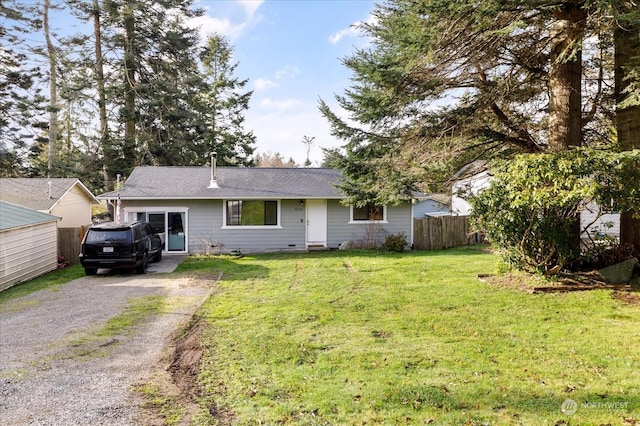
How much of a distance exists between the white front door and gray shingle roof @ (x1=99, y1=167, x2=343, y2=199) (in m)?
0.59

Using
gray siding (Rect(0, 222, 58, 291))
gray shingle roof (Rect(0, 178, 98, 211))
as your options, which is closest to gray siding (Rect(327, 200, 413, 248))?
gray siding (Rect(0, 222, 58, 291))

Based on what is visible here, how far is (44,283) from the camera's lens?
1062 cm

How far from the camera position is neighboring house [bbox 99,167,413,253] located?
15.6 metres

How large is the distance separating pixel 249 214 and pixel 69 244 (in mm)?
6755

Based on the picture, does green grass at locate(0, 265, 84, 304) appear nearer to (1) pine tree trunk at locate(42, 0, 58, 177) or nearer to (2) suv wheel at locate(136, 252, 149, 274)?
(2) suv wheel at locate(136, 252, 149, 274)

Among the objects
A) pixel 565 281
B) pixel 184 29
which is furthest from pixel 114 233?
pixel 184 29

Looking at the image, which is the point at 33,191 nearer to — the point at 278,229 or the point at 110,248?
the point at 110,248

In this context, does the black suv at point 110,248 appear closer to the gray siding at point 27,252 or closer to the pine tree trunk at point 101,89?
the gray siding at point 27,252

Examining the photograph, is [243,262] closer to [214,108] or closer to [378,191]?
[378,191]

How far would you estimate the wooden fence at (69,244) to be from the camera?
14.1 m

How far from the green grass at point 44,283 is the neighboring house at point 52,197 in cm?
383

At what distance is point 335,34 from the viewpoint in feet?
42.9

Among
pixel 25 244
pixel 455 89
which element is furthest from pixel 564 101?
pixel 25 244

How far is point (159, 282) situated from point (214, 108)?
22710 mm
